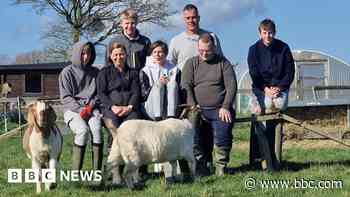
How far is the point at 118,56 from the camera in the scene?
25.7ft

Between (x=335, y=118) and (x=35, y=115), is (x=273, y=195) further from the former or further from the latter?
(x=335, y=118)

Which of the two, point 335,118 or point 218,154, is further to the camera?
point 335,118

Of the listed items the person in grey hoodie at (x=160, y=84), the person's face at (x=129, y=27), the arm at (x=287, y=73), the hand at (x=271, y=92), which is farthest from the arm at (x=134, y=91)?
the arm at (x=287, y=73)

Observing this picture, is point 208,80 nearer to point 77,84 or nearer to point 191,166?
point 191,166

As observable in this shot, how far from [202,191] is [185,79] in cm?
193

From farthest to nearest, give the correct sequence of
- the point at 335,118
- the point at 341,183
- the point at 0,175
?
the point at 335,118
the point at 0,175
the point at 341,183

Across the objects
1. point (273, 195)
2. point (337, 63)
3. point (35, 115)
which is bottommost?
point (273, 195)

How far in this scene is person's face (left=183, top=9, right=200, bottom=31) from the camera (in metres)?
8.71

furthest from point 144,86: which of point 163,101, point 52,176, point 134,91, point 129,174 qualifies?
point 52,176

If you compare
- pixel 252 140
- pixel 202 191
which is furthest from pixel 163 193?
pixel 252 140

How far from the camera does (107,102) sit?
793cm

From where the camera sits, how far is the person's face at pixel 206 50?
8.26m

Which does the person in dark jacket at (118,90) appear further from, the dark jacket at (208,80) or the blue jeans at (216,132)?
the blue jeans at (216,132)

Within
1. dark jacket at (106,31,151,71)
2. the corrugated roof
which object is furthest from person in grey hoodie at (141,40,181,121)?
the corrugated roof
